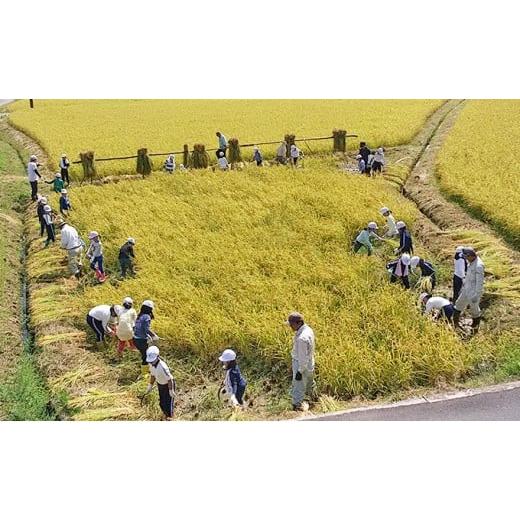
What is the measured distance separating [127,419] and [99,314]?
1.57 meters

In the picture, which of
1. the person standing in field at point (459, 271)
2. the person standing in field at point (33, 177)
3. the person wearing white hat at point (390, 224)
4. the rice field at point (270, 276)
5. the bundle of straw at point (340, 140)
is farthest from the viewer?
the bundle of straw at point (340, 140)

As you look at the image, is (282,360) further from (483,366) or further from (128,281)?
(128,281)

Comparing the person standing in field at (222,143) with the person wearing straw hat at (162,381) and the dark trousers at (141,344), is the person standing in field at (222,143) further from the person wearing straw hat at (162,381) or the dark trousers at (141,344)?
the person wearing straw hat at (162,381)

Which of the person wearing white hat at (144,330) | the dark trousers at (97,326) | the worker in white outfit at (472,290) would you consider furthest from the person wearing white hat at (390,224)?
the dark trousers at (97,326)

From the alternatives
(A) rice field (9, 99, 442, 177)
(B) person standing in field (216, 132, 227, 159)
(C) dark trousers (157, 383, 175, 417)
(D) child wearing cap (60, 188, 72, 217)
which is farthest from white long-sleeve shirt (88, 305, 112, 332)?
(B) person standing in field (216, 132, 227, 159)

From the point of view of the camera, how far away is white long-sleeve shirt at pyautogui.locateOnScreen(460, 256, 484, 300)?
6.80 meters

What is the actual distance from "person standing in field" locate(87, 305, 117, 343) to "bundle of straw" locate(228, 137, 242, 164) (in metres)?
6.43

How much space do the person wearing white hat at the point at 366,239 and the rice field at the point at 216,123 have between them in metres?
4.53

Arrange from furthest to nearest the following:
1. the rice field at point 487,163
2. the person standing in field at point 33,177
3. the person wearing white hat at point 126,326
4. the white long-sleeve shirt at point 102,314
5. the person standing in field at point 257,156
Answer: the person standing in field at point 257,156, the person standing in field at point 33,177, the rice field at point 487,163, the white long-sleeve shirt at point 102,314, the person wearing white hat at point 126,326

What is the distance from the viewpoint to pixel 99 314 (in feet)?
22.8

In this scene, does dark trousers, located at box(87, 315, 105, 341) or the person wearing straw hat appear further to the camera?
dark trousers, located at box(87, 315, 105, 341)

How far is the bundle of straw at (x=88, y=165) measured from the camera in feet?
39.4

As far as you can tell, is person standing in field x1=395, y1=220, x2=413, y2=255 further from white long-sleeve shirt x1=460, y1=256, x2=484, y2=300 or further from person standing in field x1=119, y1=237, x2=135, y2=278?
person standing in field x1=119, y1=237, x2=135, y2=278

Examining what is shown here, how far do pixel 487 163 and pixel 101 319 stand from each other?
7303 millimetres
